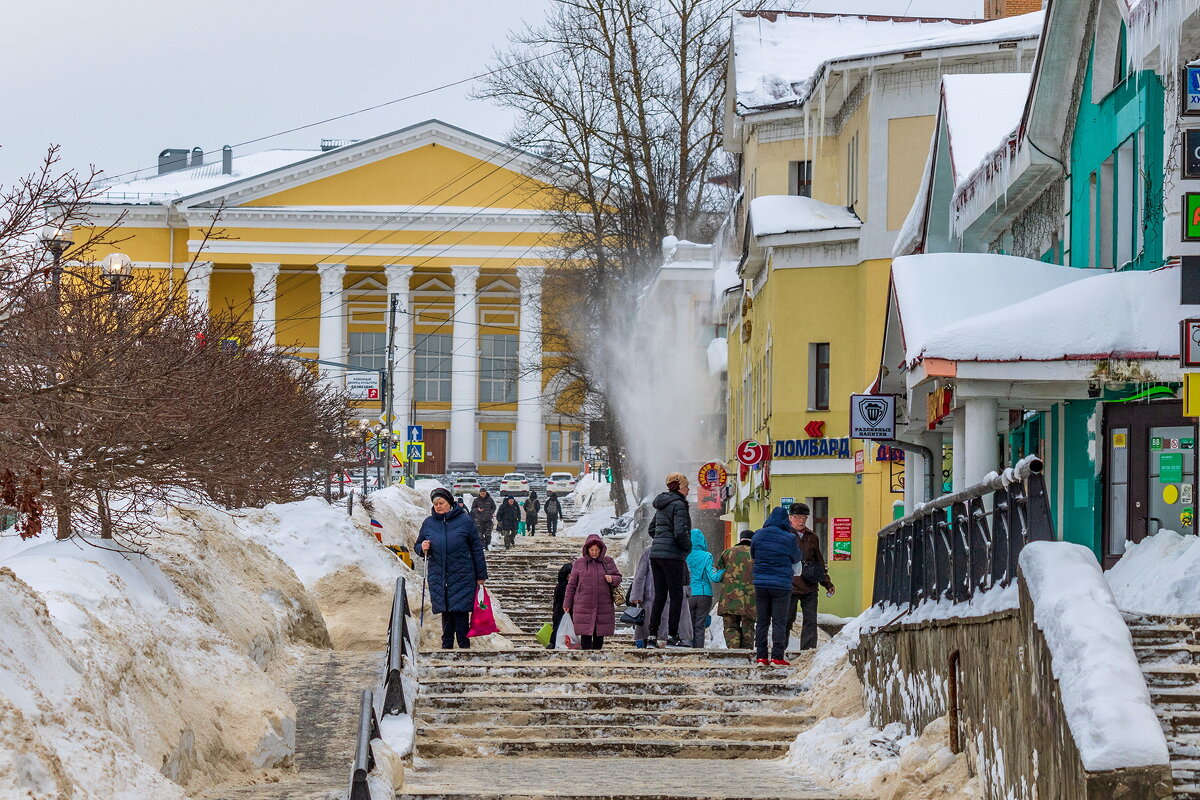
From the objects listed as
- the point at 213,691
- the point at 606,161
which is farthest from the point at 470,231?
the point at 213,691

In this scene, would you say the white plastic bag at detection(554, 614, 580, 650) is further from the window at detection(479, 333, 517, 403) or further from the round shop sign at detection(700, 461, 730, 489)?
the window at detection(479, 333, 517, 403)

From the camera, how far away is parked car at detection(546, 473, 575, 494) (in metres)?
82.6

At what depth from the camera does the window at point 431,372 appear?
97188 millimetres

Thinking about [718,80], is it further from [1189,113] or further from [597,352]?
[1189,113]

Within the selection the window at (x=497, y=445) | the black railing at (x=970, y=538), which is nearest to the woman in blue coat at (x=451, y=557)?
the black railing at (x=970, y=538)

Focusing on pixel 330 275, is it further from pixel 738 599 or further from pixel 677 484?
pixel 677 484

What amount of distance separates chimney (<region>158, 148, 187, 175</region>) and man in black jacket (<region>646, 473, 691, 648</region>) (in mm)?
92445

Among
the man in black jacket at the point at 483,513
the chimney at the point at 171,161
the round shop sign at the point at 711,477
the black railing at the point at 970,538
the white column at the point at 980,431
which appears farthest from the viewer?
the chimney at the point at 171,161

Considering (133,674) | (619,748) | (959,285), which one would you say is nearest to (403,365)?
(959,285)

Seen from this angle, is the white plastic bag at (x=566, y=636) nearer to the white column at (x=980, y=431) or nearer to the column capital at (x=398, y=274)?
the white column at (x=980, y=431)

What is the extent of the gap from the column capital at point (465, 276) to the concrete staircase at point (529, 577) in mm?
43420

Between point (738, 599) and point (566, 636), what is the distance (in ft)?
6.19

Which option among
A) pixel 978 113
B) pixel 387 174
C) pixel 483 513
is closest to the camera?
pixel 978 113

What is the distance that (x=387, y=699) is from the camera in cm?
1359
